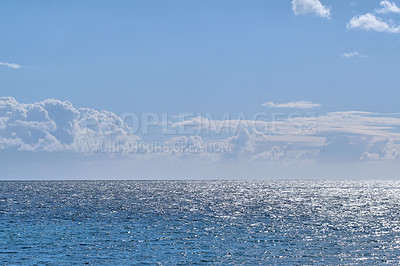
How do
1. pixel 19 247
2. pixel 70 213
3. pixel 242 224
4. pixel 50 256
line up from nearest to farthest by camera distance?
pixel 50 256, pixel 19 247, pixel 242 224, pixel 70 213

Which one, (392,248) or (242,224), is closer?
(392,248)

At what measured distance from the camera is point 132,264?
158ft

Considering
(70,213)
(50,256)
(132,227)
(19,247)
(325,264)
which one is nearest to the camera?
(325,264)

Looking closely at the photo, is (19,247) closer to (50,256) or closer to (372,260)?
(50,256)

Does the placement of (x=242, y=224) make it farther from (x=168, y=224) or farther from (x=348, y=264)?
(x=348, y=264)

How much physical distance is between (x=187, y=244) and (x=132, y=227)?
1754cm

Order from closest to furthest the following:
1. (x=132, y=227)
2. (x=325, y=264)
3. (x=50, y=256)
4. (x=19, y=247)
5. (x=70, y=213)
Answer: (x=325, y=264) < (x=50, y=256) < (x=19, y=247) < (x=132, y=227) < (x=70, y=213)

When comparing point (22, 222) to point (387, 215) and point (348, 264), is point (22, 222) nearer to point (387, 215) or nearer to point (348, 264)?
point (348, 264)

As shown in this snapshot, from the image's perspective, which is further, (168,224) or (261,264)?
(168,224)

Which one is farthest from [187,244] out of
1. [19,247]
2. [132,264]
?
[19,247]

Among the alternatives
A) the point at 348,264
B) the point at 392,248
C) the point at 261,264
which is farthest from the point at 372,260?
the point at 261,264

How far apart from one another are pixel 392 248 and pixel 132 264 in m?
31.1

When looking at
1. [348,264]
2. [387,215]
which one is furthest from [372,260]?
[387,215]

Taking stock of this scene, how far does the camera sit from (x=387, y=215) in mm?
97188
